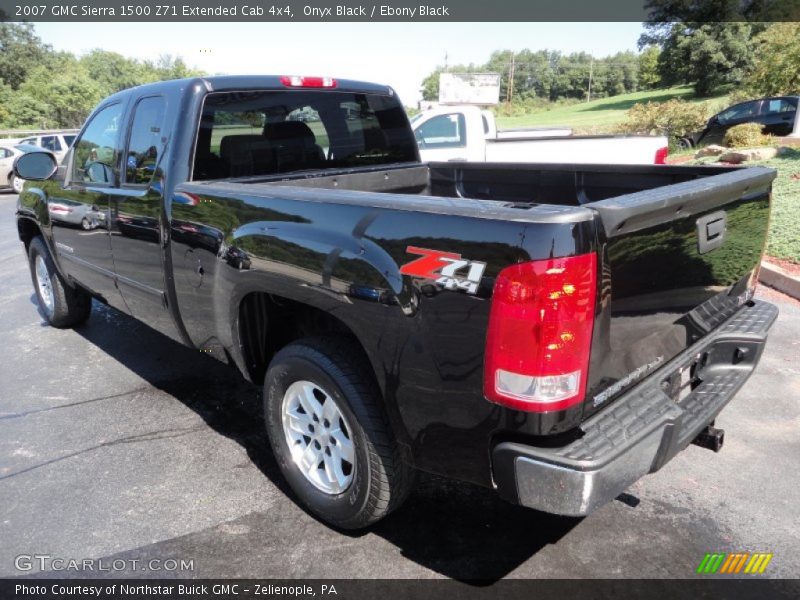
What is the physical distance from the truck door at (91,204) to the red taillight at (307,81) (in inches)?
42.9

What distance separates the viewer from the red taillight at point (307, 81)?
3.85 metres

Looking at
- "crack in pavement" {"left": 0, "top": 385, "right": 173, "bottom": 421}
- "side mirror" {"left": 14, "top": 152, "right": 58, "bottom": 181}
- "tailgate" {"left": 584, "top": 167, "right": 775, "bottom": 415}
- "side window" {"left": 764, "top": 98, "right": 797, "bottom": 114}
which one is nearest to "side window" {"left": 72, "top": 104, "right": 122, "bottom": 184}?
"side mirror" {"left": 14, "top": 152, "right": 58, "bottom": 181}

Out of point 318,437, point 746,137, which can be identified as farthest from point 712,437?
point 746,137

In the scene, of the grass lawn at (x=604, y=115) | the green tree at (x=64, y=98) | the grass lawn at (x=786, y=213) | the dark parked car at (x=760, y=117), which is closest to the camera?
the grass lawn at (x=786, y=213)

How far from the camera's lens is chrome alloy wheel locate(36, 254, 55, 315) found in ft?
18.4

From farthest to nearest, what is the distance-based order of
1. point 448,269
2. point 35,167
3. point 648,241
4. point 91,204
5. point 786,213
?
point 786,213, point 35,167, point 91,204, point 648,241, point 448,269

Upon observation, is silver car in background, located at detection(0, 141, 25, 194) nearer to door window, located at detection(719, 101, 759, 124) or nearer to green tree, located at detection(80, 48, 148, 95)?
door window, located at detection(719, 101, 759, 124)

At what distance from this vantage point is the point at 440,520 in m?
2.94

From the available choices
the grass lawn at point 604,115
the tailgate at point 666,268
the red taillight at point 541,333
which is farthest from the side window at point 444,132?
the grass lawn at point 604,115

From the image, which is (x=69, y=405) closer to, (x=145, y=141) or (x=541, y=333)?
(x=145, y=141)

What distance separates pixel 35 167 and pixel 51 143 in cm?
1590

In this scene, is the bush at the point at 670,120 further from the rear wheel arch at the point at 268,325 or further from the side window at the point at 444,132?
the rear wheel arch at the point at 268,325

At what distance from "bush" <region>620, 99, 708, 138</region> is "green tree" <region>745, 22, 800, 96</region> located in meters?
1.84

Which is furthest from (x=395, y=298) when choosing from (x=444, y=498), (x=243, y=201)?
(x=444, y=498)
